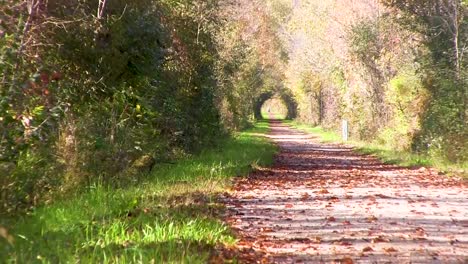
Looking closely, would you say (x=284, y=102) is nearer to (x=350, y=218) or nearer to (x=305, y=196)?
(x=305, y=196)

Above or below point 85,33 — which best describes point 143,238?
below

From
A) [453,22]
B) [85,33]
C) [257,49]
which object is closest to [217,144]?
[453,22]

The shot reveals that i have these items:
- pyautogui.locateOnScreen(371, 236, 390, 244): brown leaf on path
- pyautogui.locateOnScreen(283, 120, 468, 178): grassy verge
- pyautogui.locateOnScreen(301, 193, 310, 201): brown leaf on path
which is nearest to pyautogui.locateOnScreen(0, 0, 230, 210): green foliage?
pyautogui.locateOnScreen(301, 193, 310, 201): brown leaf on path

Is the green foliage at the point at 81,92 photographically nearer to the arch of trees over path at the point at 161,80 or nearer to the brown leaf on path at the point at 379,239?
the arch of trees over path at the point at 161,80

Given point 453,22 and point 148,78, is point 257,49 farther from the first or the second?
point 148,78

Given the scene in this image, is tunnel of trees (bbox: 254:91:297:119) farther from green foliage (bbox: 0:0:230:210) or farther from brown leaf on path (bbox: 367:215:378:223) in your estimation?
brown leaf on path (bbox: 367:215:378:223)

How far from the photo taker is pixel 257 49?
Result: 4784cm

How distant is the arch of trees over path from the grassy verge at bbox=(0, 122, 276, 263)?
594 mm

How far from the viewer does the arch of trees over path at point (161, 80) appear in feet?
30.4

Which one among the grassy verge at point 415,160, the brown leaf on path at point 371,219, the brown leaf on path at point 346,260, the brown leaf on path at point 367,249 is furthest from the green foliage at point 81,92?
the grassy verge at point 415,160

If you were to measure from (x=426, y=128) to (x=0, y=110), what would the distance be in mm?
18903

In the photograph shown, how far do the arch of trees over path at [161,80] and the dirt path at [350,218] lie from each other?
2.94m

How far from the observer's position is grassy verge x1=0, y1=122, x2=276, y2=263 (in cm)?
662

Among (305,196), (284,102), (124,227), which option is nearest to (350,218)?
(305,196)
